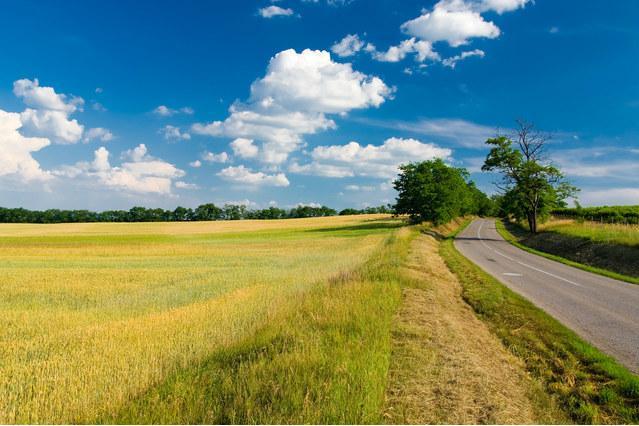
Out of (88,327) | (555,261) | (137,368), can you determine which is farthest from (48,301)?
(555,261)

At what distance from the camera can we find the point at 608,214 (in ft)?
208

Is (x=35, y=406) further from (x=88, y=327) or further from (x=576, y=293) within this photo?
(x=576, y=293)

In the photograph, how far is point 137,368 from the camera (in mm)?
6730

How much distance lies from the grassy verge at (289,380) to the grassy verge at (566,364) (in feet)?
9.22

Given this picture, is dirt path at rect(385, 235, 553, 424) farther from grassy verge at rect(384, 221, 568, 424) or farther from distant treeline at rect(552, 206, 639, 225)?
distant treeline at rect(552, 206, 639, 225)

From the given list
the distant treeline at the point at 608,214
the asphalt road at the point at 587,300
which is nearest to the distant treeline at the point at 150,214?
the distant treeline at the point at 608,214

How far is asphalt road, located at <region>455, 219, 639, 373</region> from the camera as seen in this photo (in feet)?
28.9

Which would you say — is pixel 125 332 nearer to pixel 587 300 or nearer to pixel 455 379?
pixel 455 379

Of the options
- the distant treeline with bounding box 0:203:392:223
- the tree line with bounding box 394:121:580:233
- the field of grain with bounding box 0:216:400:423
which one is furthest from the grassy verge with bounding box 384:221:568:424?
the distant treeline with bounding box 0:203:392:223

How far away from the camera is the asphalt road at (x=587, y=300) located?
8805 millimetres

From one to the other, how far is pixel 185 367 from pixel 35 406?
210cm

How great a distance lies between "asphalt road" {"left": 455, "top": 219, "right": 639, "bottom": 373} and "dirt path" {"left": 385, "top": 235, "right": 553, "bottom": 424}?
7.66 feet

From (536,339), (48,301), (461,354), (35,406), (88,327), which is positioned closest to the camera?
(35,406)

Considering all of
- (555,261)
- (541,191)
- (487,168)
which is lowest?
(555,261)
